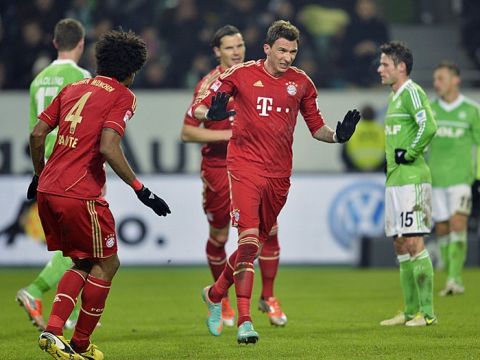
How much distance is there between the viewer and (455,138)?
1305 cm

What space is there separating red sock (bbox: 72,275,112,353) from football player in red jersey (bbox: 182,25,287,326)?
2.58 m

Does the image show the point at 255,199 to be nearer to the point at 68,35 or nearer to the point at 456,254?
the point at 68,35

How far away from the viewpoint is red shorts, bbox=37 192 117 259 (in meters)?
7.06

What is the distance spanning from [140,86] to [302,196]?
10.5 ft

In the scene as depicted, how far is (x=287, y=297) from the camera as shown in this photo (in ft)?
40.5

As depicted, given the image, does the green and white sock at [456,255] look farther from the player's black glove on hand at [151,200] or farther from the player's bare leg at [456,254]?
the player's black glove on hand at [151,200]

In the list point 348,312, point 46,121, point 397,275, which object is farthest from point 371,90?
point 46,121

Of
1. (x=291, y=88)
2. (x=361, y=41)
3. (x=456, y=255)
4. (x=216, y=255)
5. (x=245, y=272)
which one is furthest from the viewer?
(x=361, y=41)

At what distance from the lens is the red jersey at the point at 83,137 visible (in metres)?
7.07

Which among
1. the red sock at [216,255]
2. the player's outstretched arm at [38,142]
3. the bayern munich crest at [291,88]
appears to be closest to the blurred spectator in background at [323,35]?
the red sock at [216,255]

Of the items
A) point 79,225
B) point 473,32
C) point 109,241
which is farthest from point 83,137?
point 473,32

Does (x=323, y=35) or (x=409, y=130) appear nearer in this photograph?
(x=409, y=130)

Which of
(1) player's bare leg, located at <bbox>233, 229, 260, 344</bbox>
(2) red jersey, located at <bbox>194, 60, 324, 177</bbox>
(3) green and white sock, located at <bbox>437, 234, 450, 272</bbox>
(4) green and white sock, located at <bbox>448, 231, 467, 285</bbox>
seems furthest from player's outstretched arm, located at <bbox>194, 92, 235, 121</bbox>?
(3) green and white sock, located at <bbox>437, 234, 450, 272</bbox>

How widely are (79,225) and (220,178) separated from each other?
300cm
